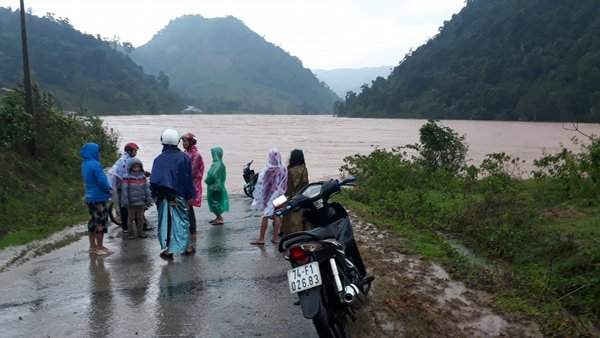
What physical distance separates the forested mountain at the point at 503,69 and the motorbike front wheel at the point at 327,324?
1937 inches

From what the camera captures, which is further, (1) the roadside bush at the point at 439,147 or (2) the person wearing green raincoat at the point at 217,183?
(1) the roadside bush at the point at 439,147

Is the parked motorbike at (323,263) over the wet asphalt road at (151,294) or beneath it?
over

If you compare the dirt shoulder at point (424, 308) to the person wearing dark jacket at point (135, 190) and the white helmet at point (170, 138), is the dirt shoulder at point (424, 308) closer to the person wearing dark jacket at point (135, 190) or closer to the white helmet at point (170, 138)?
the white helmet at point (170, 138)

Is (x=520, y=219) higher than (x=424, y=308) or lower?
higher

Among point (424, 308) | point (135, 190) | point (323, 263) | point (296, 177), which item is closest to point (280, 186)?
point (296, 177)

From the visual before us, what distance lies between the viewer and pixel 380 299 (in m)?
5.32

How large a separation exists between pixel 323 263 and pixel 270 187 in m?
3.68

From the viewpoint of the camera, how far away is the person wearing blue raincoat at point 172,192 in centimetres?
660

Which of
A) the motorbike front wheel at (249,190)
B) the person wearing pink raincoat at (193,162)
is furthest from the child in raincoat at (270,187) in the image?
the motorbike front wheel at (249,190)

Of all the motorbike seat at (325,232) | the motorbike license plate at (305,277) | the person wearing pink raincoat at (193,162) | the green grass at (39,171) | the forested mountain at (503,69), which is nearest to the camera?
the motorbike license plate at (305,277)

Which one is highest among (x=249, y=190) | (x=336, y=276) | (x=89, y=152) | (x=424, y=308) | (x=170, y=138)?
(x=170, y=138)

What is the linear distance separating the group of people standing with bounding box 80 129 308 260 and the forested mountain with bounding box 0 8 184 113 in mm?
70028

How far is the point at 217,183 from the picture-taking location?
359 inches

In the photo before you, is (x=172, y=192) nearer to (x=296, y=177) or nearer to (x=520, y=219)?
(x=296, y=177)
